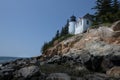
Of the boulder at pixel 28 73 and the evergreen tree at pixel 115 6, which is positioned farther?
the evergreen tree at pixel 115 6

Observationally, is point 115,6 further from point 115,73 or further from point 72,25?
point 115,73

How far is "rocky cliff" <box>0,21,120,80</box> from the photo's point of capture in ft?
72.0

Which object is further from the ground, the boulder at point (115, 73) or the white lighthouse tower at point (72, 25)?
the white lighthouse tower at point (72, 25)

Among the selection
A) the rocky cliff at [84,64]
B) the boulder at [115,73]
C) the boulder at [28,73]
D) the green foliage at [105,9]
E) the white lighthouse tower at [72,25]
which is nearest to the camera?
the boulder at [28,73]

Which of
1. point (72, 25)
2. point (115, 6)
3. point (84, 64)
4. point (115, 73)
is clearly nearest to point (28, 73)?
point (115, 73)

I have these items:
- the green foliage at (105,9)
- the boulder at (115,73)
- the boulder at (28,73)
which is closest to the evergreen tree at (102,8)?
the green foliage at (105,9)

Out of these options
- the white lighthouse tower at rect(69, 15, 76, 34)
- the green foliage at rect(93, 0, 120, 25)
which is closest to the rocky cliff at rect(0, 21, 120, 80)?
the green foliage at rect(93, 0, 120, 25)

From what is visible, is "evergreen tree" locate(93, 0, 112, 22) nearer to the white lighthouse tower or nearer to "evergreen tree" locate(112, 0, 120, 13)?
"evergreen tree" locate(112, 0, 120, 13)

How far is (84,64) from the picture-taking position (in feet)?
99.9

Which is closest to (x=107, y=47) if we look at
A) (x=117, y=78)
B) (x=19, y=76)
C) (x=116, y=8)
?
(x=117, y=78)

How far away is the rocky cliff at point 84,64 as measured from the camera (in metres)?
22.0

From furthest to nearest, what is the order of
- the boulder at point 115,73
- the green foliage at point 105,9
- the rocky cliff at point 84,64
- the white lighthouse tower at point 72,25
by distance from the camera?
the white lighthouse tower at point 72,25 → the green foliage at point 105,9 → the boulder at point 115,73 → the rocky cliff at point 84,64

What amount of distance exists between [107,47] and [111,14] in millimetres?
25925

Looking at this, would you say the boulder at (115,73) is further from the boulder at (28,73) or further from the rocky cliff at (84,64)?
the boulder at (28,73)
